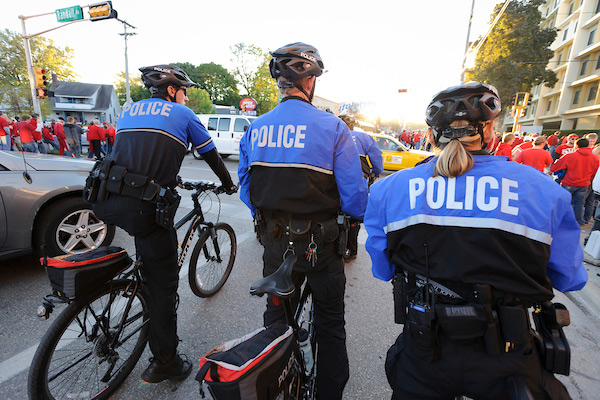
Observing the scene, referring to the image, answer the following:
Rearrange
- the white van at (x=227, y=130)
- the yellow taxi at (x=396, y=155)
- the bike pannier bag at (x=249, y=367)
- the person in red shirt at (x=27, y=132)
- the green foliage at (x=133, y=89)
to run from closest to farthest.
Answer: the bike pannier bag at (x=249, y=367)
the person in red shirt at (x=27, y=132)
the yellow taxi at (x=396, y=155)
the white van at (x=227, y=130)
the green foliage at (x=133, y=89)

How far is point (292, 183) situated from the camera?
5.74ft

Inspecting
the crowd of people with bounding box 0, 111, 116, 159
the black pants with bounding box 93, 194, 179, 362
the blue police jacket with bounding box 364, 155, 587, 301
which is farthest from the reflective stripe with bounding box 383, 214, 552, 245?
the crowd of people with bounding box 0, 111, 116, 159

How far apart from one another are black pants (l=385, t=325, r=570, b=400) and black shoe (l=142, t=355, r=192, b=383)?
64.3 inches

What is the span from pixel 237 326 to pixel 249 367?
1.92 meters

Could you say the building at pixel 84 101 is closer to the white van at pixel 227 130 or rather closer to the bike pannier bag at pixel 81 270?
the white van at pixel 227 130

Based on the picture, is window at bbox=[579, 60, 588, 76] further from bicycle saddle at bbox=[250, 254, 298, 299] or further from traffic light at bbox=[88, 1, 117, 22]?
bicycle saddle at bbox=[250, 254, 298, 299]

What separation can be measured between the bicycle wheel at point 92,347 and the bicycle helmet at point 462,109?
2112 millimetres

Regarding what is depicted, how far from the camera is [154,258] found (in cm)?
204

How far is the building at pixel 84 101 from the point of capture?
56.1 meters

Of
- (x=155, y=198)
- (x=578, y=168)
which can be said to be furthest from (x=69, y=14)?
(x=578, y=168)

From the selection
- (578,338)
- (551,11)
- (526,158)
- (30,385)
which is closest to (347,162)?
(30,385)

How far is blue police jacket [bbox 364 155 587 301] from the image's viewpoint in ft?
3.55

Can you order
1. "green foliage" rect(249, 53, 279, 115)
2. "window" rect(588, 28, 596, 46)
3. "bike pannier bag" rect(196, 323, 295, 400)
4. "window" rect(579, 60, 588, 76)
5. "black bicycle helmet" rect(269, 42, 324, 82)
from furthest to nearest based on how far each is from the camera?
"green foliage" rect(249, 53, 279, 115)
"window" rect(579, 60, 588, 76)
"window" rect(588, 28, 596, 46)
"black bicycle helmet" rect(269, 42, 324, 82)
"bike pannier bag" rect(196, 323, 295, 400)

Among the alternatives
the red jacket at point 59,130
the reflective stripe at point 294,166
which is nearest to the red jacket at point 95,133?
the red jacket at point 59,130
